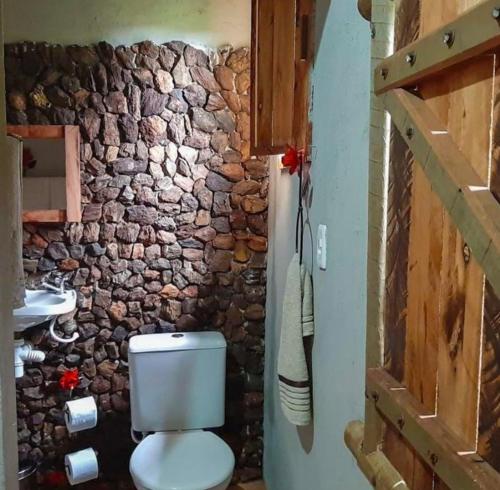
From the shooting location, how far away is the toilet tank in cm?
235

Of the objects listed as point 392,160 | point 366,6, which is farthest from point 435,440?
point 366,6

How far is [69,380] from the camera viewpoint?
2.46 m

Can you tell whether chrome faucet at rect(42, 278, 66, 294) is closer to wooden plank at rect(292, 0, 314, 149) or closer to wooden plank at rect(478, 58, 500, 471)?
wooden plank at rect(292, 0, 314, 149)

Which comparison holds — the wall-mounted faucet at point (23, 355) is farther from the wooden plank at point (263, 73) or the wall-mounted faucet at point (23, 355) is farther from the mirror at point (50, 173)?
the wooden plank at point (263, 73)

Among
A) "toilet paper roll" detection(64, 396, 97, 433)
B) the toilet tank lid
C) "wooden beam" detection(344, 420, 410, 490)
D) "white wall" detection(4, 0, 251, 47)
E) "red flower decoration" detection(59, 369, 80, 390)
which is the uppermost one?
"white wall" detection(4, 0, 251, 47)

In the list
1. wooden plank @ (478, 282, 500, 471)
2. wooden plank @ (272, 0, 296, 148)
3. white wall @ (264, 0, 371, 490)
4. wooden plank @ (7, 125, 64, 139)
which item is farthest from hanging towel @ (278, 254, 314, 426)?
wooden plank @ (7, 125, 64, 139)

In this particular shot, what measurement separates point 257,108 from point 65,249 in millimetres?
1133

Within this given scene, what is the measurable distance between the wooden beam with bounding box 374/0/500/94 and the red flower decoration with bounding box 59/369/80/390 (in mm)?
2121

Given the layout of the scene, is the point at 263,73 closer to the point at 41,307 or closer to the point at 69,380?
the point at 41,307

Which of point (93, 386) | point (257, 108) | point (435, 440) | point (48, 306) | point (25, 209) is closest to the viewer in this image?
point (435, 440)

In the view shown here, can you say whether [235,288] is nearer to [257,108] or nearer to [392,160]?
[257,108]

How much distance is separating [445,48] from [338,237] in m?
0.76

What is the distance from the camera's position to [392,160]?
830mm

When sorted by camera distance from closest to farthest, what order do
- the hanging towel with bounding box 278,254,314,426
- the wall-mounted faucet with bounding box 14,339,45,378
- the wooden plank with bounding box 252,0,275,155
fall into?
the hanging towel with bounding box 278,254,314,426, the wooden plank with bounding box 252,0,275,155, the wall-mounted faucet with bounding box 14,339,45,378
